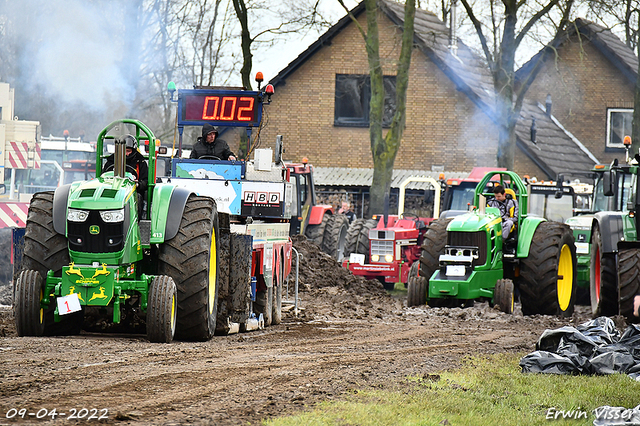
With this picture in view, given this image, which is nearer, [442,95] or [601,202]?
[601,202]

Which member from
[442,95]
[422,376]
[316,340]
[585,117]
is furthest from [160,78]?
[422,376]

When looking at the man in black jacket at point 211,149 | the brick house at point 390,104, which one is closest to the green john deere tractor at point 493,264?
the man in black jacket at point 211,149

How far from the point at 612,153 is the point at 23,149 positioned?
84.2 feet

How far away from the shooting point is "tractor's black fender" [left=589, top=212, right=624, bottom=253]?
14.1m

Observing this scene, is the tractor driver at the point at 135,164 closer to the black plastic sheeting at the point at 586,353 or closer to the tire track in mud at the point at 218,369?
the tire track in mud at the point at 218,369

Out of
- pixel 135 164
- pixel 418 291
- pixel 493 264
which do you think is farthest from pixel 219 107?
pixel 493 264

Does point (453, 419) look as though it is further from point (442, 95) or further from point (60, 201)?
point (442, 95)

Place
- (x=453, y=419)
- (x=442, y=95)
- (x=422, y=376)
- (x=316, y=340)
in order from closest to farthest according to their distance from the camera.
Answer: (x=453, y=419), (x=422, y=376), (x=316, y=340), (x=442, y=95)

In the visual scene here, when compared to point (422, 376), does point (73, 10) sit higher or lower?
higher

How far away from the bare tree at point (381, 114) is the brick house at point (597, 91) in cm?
1216

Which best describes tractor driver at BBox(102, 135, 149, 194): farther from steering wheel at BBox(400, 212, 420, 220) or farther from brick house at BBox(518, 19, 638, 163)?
brick house at BBox(518, 19, 638, 163)

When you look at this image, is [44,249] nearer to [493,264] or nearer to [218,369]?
[218,369]

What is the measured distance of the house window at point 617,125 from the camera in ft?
122

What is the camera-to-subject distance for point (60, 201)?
9359 millimetres
